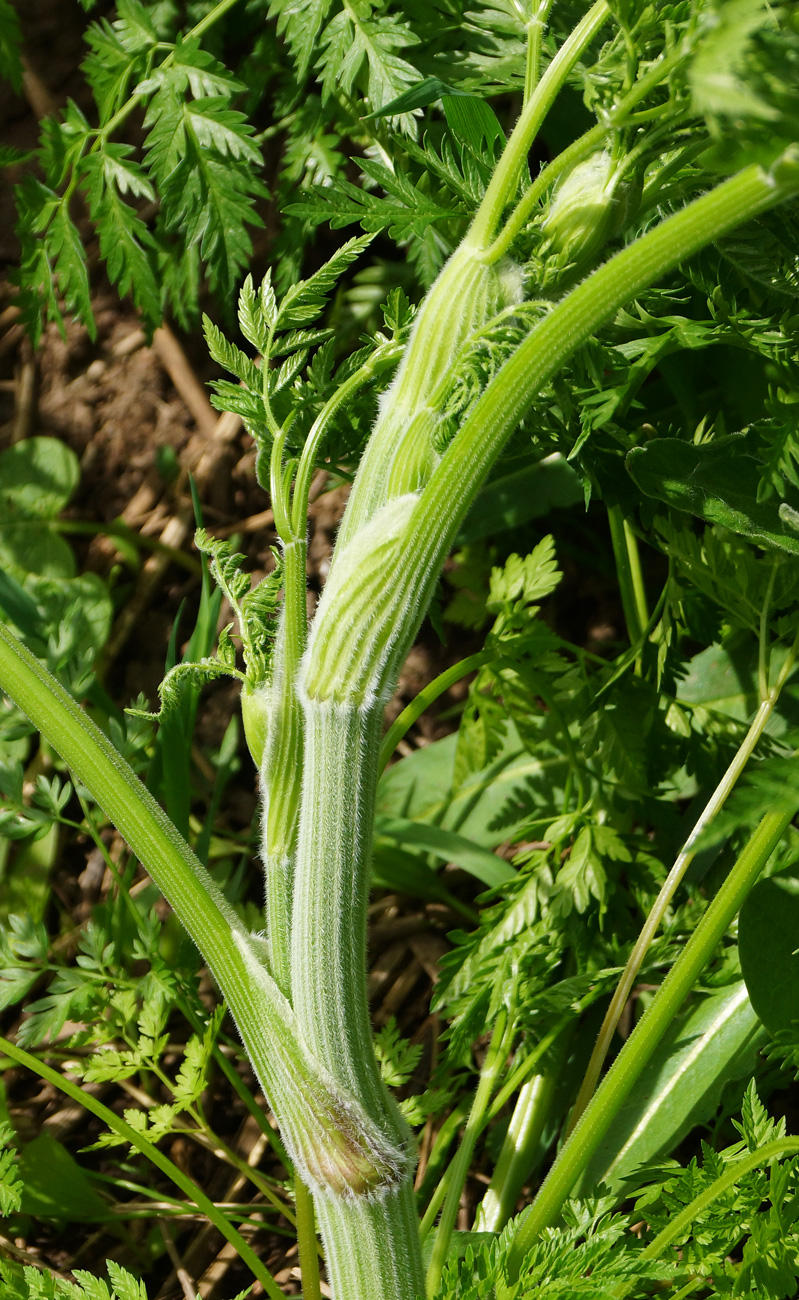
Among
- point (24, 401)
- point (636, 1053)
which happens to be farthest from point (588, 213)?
point (24, 401)

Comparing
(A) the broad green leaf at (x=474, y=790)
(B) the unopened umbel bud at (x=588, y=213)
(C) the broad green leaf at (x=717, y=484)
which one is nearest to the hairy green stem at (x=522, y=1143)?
(A) the broad green leaf at (x=474, y=790)

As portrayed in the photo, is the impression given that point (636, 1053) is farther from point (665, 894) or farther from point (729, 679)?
point (729, 679)

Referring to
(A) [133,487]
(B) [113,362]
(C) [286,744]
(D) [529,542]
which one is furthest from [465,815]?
(B) [113,362]

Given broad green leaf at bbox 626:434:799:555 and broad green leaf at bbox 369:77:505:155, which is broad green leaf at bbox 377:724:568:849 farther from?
broad green leaf at bbox 369:77:505:155

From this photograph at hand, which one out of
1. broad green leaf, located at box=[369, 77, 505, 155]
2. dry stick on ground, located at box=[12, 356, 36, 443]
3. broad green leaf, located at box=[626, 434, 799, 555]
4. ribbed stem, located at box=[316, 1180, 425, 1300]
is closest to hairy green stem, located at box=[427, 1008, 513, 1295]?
ribbed stem, located at box=[316, 1180, 425, 1300]

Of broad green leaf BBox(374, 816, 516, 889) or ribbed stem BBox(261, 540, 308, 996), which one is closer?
ribbed stem BBox(261, 540, 308, 996)

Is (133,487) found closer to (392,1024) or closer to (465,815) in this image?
(465,815)

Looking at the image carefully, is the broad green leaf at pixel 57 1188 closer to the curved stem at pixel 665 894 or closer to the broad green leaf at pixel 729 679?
the curved stem at pixel 665 894
